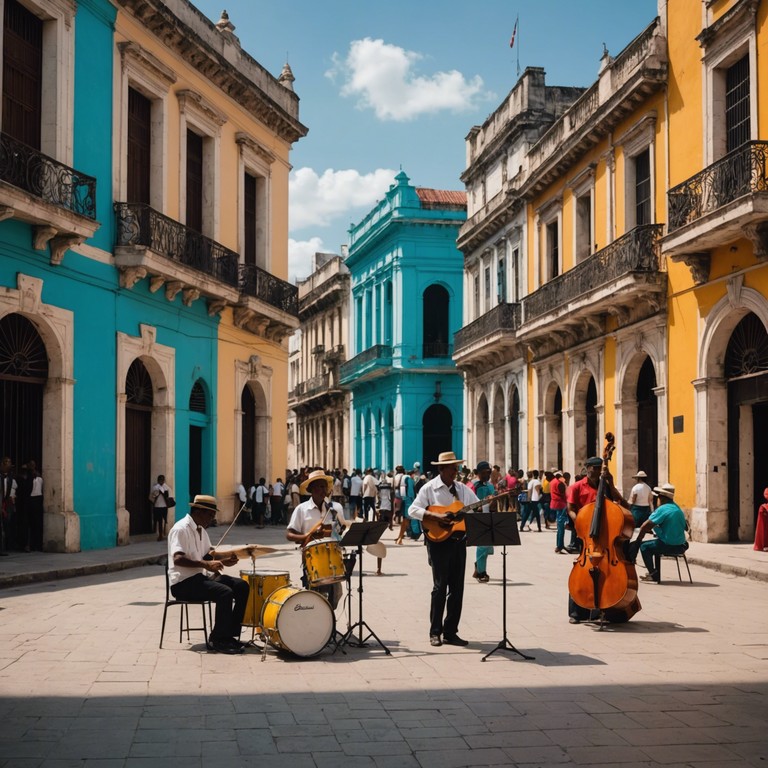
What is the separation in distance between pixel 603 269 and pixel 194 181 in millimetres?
8312

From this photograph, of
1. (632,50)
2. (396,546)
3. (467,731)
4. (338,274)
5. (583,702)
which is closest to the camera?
(467,731)

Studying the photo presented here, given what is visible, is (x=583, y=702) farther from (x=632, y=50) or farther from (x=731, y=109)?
(x=632, y=50)

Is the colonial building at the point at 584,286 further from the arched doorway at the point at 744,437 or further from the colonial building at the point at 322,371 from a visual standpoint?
the colonial building at the point at 322,371

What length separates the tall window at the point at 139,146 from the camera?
20.1 m

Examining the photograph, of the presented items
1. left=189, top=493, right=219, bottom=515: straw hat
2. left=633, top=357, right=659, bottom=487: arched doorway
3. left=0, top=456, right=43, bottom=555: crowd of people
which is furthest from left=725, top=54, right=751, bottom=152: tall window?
left=189, top=493, right=219, bottom=515: straw hat

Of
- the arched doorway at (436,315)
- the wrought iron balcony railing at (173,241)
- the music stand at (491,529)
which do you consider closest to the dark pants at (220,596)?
the music stand at (491,529)

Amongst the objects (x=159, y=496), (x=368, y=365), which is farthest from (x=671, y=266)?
(x=368, y=365)

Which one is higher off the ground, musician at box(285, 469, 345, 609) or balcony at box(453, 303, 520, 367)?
balcony at box(453, 303, 520, 367)

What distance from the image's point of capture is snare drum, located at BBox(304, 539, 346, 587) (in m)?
8.86

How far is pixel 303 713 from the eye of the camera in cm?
670

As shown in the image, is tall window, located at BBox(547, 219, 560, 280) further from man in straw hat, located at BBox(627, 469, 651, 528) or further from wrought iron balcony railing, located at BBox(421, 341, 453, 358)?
wrought iron balcony railing, located at BBox(421, 341, 453, 358)

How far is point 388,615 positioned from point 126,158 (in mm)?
Answer: 11248

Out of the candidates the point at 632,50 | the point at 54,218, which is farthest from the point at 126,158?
the point at 632,50

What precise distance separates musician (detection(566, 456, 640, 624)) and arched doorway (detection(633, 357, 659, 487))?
1115 centimetres
